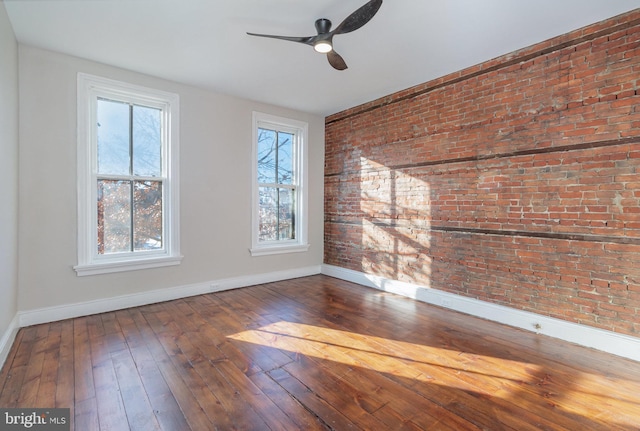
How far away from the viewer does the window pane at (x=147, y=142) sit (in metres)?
3.85

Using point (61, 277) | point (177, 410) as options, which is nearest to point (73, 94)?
point (61, 277)

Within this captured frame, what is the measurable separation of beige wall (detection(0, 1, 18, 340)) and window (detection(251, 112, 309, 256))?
8.72 ft

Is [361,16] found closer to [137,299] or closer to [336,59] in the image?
[336,59]

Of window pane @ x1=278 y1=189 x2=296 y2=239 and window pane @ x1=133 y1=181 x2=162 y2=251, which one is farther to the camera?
window pane @ x1=278 y1=189 x2=296 y2=239

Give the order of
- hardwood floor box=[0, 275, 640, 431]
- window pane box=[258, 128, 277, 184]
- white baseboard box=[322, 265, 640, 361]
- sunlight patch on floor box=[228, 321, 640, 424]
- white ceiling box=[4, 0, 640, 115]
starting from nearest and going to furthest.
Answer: hardwood floor box=[0, 275, 640, 431], sunlight patch on floor box=[228, 321, 640, 424], white ceiling box=[4, 0, 640, 115], white baseboard box=[322, 265, 640, 361], window pane box=[258, 128, 277, 184]

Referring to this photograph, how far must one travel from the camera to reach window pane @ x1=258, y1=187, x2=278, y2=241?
5023mm

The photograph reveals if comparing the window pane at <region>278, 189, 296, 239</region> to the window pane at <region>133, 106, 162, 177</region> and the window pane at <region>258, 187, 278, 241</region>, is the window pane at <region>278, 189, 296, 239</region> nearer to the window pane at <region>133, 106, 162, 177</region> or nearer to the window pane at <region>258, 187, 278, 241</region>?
the window pane at <region>258, 187, 278, 241</region>

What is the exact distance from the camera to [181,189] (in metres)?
4.13

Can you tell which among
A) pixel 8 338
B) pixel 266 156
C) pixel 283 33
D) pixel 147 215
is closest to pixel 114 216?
pixel 147 215

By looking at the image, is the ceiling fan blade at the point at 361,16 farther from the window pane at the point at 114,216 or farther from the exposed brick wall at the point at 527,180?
the window pane at the point at 114,216

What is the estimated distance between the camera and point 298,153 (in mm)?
5410

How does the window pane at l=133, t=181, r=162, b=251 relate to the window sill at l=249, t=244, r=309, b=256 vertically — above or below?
above

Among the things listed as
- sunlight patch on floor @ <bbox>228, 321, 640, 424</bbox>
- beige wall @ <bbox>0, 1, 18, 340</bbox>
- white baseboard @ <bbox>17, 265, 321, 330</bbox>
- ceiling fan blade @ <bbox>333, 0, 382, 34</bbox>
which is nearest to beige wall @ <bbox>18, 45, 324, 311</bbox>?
white baseboard @ <bbox>17, 265, 321, 330</bbox>

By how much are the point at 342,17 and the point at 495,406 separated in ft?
10.5
